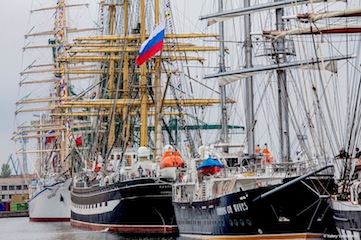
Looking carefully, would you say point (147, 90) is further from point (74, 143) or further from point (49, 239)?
point (74, 143)

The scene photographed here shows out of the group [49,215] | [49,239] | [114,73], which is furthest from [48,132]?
[49,239]

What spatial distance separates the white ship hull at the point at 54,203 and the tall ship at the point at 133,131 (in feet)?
30.0

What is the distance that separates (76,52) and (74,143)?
13097 mm

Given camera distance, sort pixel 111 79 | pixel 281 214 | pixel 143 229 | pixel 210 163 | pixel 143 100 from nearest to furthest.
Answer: pixel 281 214 < pixel 210 163 < pixel 143 229 < pixel 143 100 < pixel 111 79

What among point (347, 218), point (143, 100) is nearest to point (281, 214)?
point (347, 218)

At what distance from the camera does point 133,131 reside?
286 ft

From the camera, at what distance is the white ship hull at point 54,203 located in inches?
4429

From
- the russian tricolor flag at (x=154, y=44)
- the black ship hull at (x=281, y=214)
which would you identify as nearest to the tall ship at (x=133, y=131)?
the russian tricolor flag at (x=154, y=44)

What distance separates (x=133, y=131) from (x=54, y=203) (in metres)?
30.3

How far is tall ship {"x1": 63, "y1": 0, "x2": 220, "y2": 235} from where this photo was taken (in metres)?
70.2

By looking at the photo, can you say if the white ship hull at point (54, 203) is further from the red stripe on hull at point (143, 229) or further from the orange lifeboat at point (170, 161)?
the orange lifeboat at point (170, 161)

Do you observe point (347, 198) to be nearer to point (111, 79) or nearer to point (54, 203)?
point (111, 79)

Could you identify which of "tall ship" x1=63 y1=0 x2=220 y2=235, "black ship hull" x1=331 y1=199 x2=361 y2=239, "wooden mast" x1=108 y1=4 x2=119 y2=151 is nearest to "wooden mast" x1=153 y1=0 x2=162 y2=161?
"tall ship" x1=63 y1=0 x2=220 y2=235

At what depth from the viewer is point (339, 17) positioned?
164 ft
